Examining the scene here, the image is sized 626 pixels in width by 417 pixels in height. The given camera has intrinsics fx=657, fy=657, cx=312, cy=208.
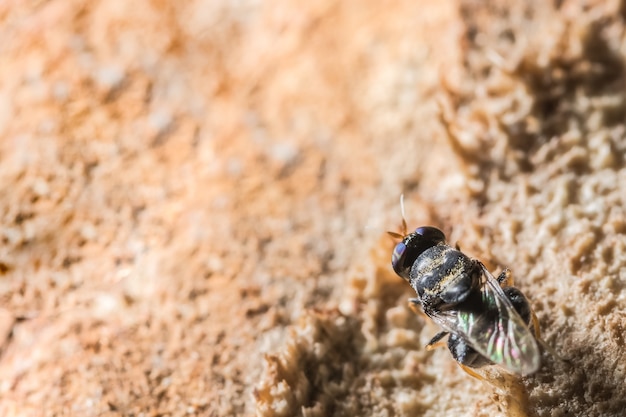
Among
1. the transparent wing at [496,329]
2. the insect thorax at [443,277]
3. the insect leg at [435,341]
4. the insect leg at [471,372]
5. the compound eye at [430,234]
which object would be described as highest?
the compound eye at [430,234]

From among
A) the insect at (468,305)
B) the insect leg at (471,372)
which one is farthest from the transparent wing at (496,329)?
Answer: the insect leg at (471,372)

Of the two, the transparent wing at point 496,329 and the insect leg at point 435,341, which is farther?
the insect leg at point 435,341

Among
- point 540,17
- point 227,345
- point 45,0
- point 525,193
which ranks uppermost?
point 45,0

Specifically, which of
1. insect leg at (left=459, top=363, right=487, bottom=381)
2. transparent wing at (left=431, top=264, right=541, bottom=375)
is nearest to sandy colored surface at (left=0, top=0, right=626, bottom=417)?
insect leg at (left=459, top=363, right=487, bottom=381)

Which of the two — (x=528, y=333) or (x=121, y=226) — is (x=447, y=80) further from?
(x=121, y=226)

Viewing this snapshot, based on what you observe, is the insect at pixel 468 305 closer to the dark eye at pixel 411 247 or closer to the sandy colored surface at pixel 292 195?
the dark eye at pixel 411 247

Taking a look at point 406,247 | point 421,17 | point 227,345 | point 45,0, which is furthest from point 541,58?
point 45,0

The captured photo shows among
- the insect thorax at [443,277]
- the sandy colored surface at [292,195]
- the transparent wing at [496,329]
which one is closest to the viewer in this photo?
the transparent wing at [496,329]

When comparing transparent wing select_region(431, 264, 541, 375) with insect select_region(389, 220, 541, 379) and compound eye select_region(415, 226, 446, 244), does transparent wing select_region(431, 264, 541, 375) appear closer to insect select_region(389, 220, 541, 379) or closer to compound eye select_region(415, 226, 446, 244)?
insect select_region(389, 220, 541, 379)
